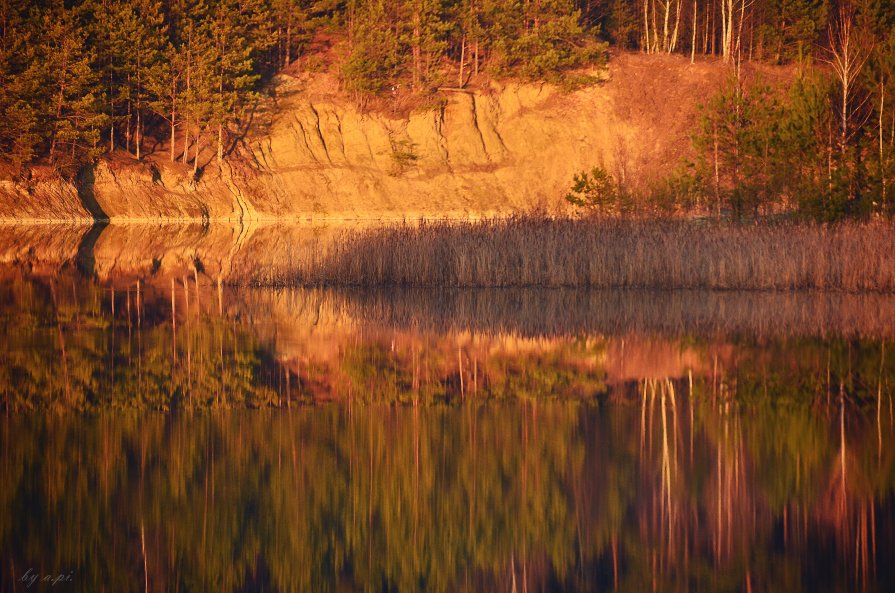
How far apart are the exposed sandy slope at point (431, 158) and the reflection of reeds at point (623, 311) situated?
34.8 meters

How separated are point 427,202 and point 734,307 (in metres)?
39.8

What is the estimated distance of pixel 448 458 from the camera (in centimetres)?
951

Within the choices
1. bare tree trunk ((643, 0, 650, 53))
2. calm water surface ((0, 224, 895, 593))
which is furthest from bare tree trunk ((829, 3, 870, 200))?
bare tree trunk ((643, 0, 650, 53))

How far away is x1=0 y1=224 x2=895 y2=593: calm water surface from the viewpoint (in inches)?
283

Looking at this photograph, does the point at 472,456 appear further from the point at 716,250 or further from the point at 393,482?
the point at 716,250

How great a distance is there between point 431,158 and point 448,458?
53.4 metres

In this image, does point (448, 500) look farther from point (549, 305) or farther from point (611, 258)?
point (611, 258)

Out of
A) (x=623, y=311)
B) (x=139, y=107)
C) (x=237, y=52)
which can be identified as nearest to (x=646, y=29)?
(x=237, y=52)

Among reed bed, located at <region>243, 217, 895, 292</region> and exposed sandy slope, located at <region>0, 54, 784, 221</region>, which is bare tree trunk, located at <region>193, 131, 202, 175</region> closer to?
exposed sandy slope, located at <region>0, 54, 784, 221</region>

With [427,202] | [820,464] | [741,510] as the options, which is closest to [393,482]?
[741,510]

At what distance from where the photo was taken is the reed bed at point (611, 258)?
23.3 m

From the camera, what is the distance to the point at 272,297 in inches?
886

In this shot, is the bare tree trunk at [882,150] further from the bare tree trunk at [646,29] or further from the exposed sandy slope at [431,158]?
the bare tree trunk at [646,29]

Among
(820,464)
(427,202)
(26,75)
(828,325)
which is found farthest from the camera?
(427,202)
